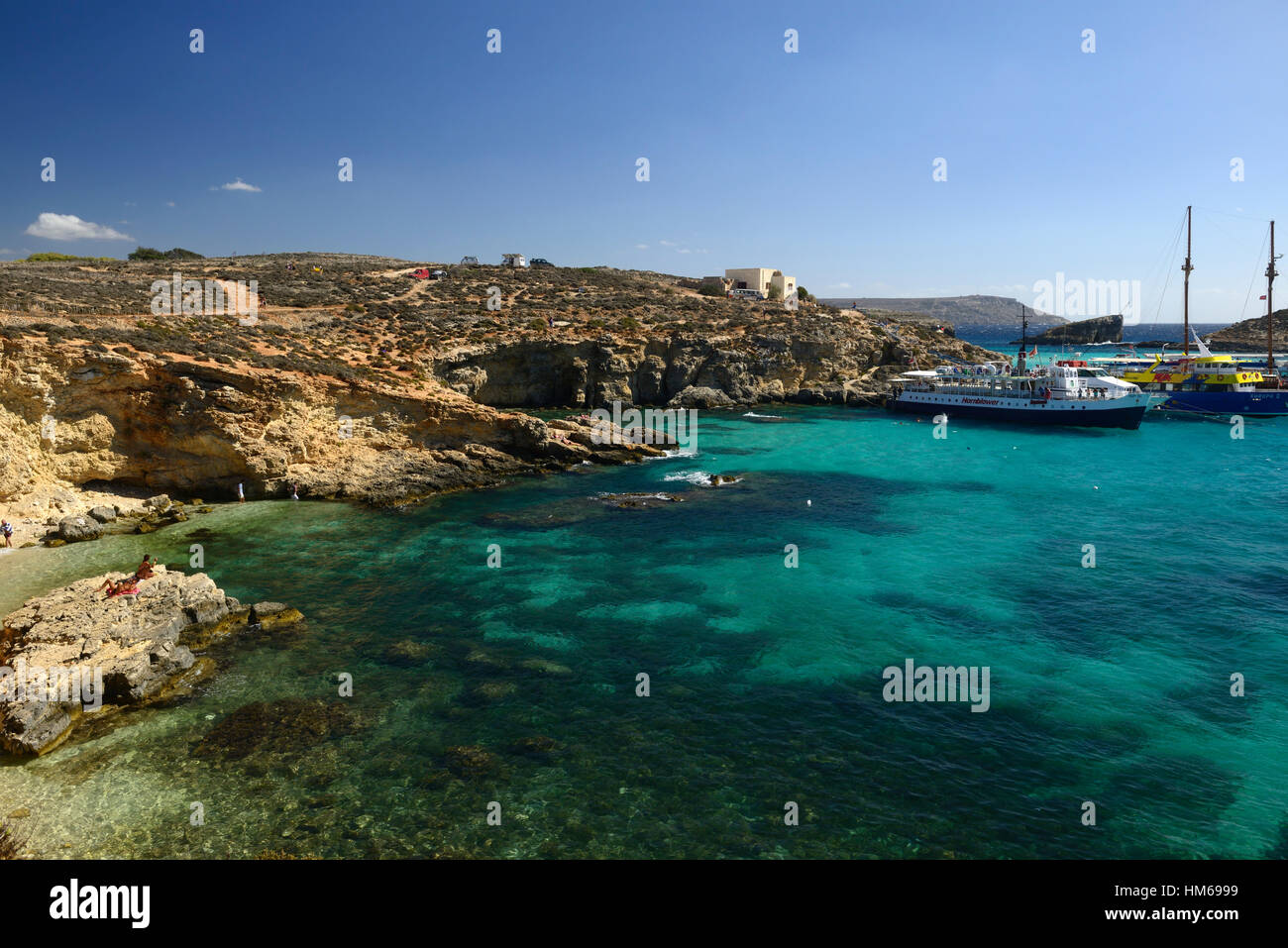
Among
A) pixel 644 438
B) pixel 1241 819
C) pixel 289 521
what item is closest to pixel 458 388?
pixel 644 438

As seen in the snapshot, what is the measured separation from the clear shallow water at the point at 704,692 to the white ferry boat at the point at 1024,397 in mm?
29265

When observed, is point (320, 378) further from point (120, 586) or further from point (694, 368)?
point (694, 368)

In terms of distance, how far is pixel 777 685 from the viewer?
16562 millimetres

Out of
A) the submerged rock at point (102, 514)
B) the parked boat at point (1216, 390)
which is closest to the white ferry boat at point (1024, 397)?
the parked boat at point (1216, 390)

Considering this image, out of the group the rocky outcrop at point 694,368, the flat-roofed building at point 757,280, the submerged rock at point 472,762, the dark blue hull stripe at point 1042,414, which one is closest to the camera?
the submerged rock at point 472,762

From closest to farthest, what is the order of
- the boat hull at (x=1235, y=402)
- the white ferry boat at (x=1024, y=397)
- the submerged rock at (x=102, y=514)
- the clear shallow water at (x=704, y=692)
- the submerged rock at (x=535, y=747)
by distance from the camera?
the clear shallow water at (x=704, y=692)
the submerged rock at (x=535, y=747)
the submerged rock at (x=102, y=514)
the white ferry boat at (x=1024, y=397)
the boat hull at (x=1235, y=402)

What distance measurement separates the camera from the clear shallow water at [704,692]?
11.8 metres

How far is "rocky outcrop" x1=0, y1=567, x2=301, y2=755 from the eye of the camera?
14.3 m

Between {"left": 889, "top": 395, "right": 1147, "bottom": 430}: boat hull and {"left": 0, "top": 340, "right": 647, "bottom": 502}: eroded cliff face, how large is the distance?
44.5 metres

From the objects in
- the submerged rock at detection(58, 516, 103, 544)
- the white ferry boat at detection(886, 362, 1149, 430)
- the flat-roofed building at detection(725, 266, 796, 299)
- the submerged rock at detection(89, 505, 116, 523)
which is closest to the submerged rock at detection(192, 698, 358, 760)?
the submerged rock at detection(58, 516, 103, 544)

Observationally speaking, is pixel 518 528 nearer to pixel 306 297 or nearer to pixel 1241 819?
pixel 1241 819

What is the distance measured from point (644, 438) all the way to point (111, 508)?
29.9 metres

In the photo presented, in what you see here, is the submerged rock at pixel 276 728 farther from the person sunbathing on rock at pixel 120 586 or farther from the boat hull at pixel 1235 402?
the boat hull at pixel 1235 402

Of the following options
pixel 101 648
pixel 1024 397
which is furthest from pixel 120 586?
pixel 1024 397
